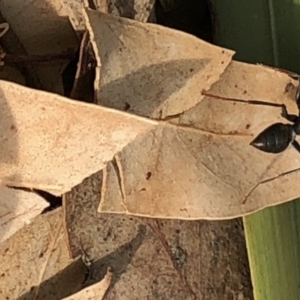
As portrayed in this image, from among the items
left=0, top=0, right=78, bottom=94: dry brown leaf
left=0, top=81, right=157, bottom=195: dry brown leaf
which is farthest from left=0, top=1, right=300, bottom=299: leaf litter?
left=0, top=0, right=78, bottom=94: dry brown leaf

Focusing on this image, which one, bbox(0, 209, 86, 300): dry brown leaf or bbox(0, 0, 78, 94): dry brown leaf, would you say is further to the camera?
bbox(0, 209, 86, 300): dry brown leaf

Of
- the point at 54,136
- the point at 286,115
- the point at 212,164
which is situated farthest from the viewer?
the point at 286,115

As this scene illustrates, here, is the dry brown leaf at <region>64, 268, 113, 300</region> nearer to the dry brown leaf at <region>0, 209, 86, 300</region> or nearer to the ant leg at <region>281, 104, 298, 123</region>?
the dry brown leaf at <region>0, 209, 86, 300</region>

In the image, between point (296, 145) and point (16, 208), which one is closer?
point (16, 208)

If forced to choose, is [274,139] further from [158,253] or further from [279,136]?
[158,253]

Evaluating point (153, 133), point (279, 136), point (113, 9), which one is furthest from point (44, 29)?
point (279, 136)

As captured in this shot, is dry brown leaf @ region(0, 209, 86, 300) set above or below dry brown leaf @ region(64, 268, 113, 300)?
above

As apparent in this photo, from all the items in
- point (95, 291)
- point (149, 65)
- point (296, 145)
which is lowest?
point (95, 291)
